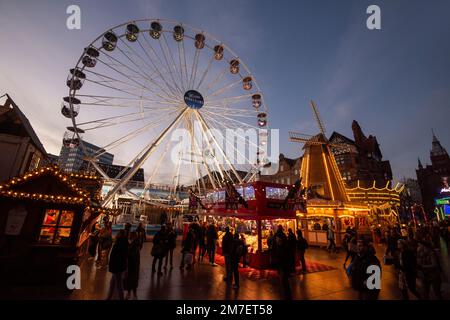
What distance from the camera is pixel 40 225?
7.48 m

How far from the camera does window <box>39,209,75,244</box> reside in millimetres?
7582

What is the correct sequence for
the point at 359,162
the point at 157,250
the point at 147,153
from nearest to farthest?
the point at 157,250
the point at 147,153
the point at 359,162

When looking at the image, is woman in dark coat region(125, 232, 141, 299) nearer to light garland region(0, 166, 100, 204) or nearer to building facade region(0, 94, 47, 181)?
light garland region(0, 166, 100, 204)

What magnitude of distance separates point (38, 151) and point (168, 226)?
10499 mm

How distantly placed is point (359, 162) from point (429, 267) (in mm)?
39023

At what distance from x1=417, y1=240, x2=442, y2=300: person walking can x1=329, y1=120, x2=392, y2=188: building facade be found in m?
32.8

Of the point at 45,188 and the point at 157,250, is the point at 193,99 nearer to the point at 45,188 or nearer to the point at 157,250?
the point at 45,188

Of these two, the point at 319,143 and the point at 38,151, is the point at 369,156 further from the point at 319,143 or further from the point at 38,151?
the point at 38,151

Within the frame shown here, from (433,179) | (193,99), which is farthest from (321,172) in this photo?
(433,179)

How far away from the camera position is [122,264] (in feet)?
16.9

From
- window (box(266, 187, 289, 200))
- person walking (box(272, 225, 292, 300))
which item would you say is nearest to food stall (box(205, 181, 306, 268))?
window (box(266, 187, 289, 200))

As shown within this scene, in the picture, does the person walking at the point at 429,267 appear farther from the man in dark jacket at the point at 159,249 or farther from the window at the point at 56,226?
the window at the point at 56,226

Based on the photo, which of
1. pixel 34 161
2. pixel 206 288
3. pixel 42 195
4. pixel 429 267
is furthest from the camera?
pixel 34 161

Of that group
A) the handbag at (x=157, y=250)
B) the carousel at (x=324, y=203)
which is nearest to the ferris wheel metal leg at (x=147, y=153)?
the handbag at (x=157, y=250)
